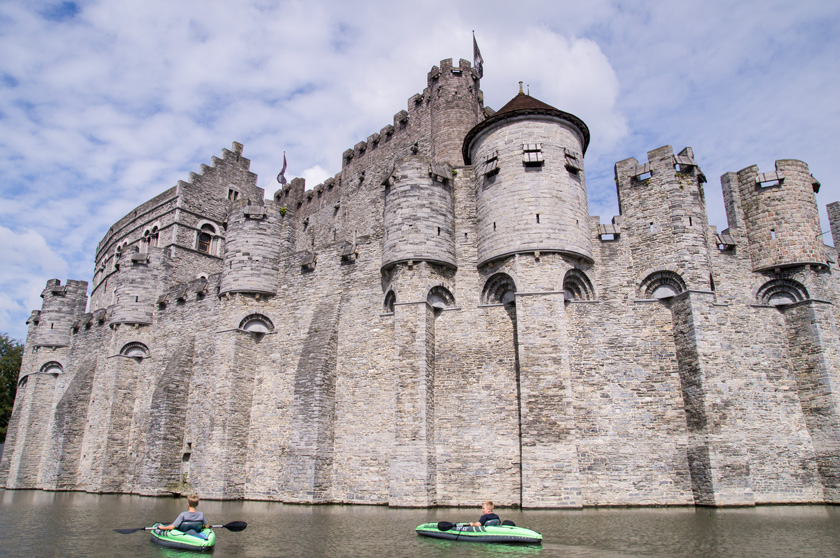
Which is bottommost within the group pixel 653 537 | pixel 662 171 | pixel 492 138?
pixel 653 537

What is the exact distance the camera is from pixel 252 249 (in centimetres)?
2233

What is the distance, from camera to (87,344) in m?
30.1

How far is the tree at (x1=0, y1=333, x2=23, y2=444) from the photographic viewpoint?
37531 millimetres

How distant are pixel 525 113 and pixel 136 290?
1843 cm

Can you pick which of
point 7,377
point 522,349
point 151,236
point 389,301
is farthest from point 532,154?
point 7,377

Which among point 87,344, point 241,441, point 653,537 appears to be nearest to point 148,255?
point 87,344

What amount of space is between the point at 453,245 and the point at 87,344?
21058 mm

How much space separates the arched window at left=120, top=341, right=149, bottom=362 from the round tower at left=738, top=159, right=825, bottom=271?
23.3 metres

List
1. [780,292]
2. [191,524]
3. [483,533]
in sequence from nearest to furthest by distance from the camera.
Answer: [191,524] < [483,533] < [780,292]

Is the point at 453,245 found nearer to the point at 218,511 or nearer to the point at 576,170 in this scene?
the point at 576,170

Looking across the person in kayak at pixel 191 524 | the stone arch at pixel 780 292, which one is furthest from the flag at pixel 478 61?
the person in kayak at pixel 191 524

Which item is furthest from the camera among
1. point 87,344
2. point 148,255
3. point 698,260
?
point 87,344

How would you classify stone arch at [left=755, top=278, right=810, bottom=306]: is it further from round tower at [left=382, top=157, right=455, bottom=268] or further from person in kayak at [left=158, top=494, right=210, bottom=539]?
person in kayak at [left=158, top=494, right=210, bottom=539]

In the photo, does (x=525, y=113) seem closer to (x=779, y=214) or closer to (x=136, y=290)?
(x=779, y=214)
